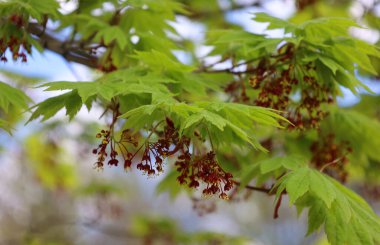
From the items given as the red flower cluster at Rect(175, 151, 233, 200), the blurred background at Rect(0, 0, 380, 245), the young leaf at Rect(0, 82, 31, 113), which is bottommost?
the blurred background at Rect(0, 0, 380, 245)

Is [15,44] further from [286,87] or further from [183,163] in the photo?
[286,87]

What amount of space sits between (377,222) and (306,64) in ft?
2.85

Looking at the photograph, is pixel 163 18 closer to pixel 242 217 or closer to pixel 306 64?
pixel 306 64

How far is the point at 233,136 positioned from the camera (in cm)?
200

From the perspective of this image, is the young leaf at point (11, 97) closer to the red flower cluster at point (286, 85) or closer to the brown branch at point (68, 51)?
the brown branch at point (68, 51)

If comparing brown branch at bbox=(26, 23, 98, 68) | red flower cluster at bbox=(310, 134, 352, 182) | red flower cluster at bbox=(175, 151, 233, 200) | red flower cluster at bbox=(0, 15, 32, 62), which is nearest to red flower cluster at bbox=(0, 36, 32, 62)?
red flower cluster at bbox=(0, 15, 32, 62)

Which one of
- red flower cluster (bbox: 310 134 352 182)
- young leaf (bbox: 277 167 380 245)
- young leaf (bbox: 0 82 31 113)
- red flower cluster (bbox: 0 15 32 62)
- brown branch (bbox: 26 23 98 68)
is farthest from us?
brown branch (bbox: 26 23 98 68)

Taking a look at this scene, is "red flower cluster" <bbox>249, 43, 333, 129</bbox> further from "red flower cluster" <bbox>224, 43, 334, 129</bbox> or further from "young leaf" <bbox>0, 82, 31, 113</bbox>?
"young leaf" <bbox>0, 82, 31, 113</bbox>

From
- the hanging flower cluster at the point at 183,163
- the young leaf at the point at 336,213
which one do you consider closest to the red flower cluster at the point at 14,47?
the hanging flower cluster at the point at 183,163

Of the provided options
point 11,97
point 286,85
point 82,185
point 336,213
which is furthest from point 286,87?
point 82,185

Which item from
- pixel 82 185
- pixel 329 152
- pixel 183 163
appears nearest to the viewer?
pixel 183 163

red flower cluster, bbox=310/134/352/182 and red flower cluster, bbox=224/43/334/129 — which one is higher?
red flower cluster, bbox=224/43/334/129

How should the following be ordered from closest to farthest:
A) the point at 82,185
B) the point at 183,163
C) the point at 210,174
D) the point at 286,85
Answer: the point at 210,174
the point at 183,163
the point at 286,85
the point at 82,185

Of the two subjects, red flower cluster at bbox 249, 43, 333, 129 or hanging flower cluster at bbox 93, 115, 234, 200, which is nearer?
hanging flower cluster at bbox 93, 115, 234, 200
